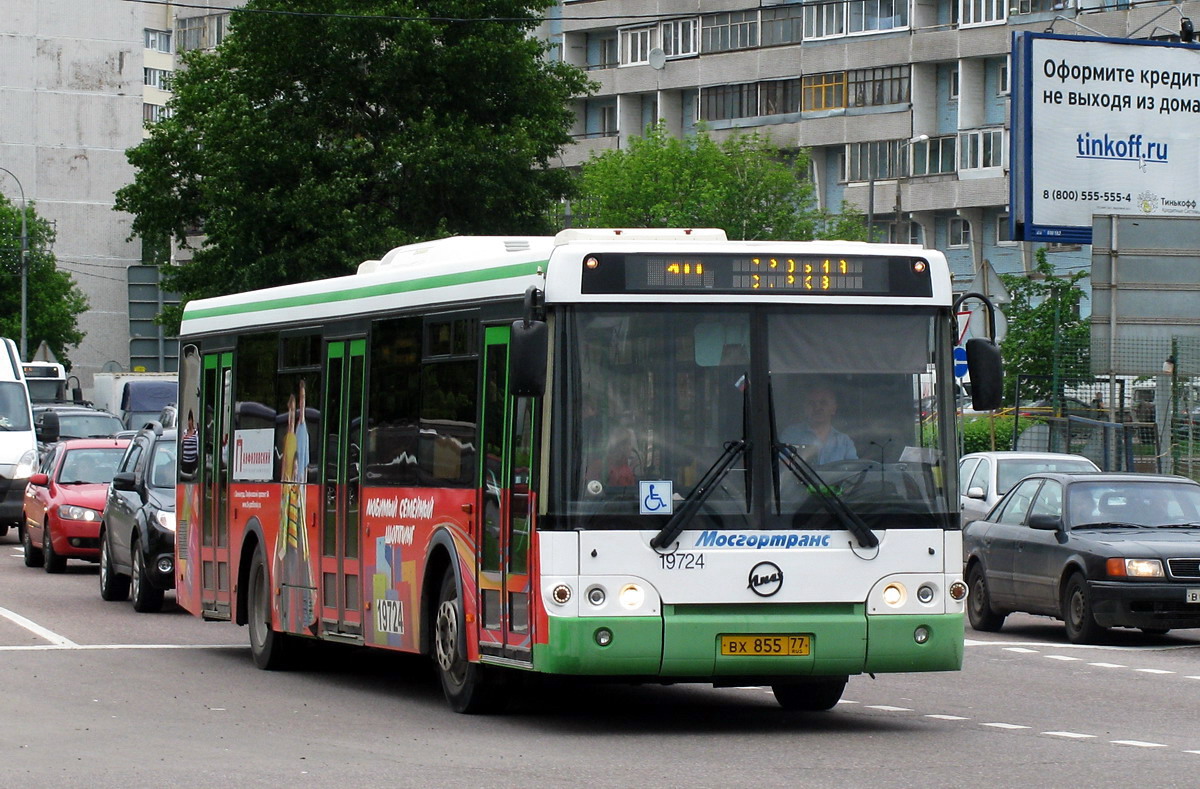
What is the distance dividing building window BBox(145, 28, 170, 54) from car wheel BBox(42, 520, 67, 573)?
364 ft

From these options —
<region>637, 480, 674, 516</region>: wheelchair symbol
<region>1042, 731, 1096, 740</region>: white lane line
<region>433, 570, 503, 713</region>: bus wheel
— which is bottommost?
<region>1042, 731, 1096, 740</region>: white lane line

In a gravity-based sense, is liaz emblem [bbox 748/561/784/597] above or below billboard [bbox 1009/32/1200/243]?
below

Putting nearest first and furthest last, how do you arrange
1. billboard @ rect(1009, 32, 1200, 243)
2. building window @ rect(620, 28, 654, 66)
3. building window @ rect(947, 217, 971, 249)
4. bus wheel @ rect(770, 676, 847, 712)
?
bus wheel @ rect(770, 676, 847, 712), billboard @ rect(1009, 32, 1200, 243), building window @ rect(947, 217, 971, 249), building window @ rect(620, 28, 654, 66)

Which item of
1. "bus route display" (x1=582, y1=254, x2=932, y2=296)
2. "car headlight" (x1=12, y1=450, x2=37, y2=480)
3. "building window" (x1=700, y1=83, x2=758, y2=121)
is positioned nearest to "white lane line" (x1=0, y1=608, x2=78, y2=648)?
"bus route display" (x1=582, y1=254, x2=932, y2=296)

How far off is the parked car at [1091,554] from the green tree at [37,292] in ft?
244

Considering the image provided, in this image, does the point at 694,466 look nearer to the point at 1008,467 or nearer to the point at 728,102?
the point at 1008,467

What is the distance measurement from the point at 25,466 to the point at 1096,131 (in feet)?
54.5

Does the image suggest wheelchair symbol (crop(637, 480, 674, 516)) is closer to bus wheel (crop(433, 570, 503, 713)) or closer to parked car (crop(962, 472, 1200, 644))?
bus wheel (crop(433, 570, 503, 713))

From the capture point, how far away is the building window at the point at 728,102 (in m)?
81.4

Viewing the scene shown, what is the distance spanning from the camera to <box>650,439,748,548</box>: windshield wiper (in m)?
11.8

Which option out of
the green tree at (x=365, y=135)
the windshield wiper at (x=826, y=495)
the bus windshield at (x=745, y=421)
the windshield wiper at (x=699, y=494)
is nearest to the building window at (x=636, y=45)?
the green tree at (x=365, y=135)

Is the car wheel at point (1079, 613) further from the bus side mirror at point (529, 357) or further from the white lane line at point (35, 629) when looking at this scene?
the bus side mirror at point (529, 357)

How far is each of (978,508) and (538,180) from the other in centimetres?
2624

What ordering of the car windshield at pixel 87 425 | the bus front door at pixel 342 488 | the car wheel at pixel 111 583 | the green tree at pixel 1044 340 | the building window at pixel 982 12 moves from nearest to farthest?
the bus front door at pixel 342 488
the car wheel at pixel 111 583
the green tree at pixel 1044 340
the car windshield at pixel 87 425
the building window at pixel 982 12
